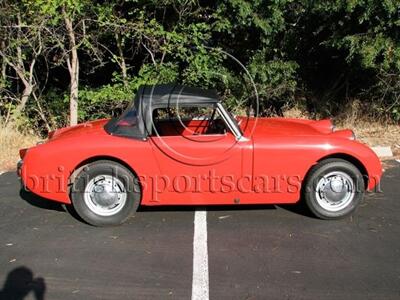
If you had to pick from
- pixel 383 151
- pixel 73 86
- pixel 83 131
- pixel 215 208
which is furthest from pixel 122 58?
pixel 215 208

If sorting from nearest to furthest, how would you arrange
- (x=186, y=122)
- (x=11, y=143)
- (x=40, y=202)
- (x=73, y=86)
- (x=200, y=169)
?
(x=200, y=169), (x=186, y=122), (x=40, y=202), (x=11, y=143), (x=73, y=86)

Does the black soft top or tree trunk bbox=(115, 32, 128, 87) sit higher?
tree trunk bbox=(115, 32, 128, 87)

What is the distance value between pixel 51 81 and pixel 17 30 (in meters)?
2.49

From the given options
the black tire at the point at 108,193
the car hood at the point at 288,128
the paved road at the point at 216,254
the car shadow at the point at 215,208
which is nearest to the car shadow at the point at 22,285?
the paved road at the point at 216,254

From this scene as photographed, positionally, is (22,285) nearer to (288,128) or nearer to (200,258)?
(200,258)

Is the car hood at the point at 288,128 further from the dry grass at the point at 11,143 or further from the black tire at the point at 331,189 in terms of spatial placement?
the dry grass at the point at 11,143

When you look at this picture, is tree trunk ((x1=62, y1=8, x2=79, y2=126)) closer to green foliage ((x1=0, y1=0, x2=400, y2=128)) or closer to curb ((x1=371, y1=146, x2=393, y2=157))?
green foliage ((x1=0, y1=0, x2=400, y2=128))

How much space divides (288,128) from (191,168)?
128 cm

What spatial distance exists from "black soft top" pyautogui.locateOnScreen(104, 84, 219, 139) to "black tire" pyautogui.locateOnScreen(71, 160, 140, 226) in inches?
15.4

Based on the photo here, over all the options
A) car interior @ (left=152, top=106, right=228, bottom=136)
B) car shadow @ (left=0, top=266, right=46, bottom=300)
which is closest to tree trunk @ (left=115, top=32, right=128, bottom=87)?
car interior @ (left=152, top=106, right=228, bottom=136)

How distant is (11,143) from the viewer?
9477 mm

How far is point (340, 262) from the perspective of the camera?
4.48m

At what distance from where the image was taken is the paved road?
405cm

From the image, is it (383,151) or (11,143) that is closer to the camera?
(383,151)
